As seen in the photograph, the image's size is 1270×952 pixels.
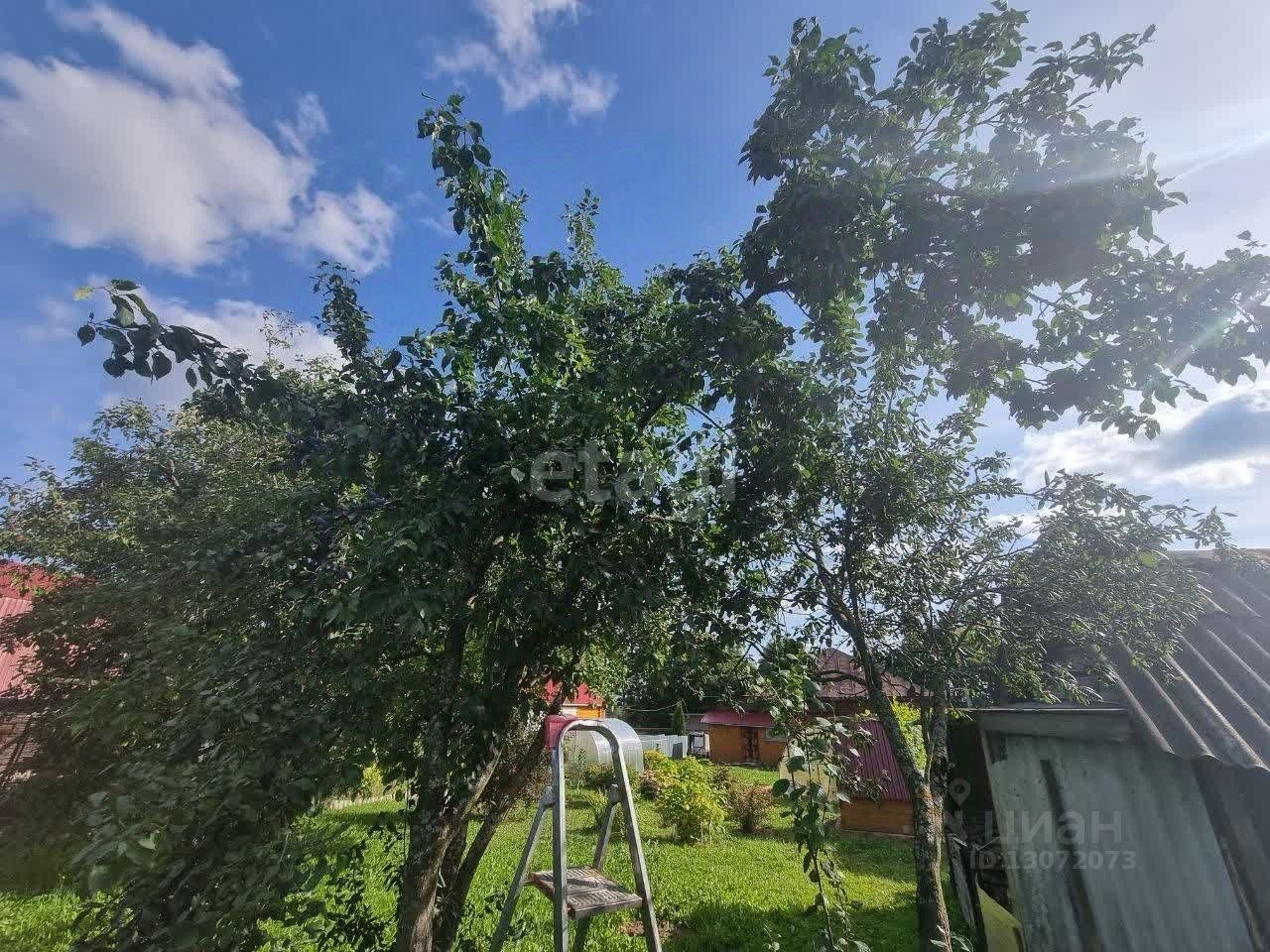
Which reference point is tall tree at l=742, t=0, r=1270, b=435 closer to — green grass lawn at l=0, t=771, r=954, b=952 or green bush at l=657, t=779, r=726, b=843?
green grass lawn at l=0, t=771, r=954, b=952

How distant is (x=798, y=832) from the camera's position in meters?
2.63

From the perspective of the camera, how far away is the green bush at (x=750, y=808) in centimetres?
1309

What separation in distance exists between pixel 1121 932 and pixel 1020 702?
9.39 ft

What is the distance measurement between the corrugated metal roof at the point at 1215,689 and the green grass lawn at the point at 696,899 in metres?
3.79

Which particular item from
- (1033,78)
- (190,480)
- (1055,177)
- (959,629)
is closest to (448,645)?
(1055,177)

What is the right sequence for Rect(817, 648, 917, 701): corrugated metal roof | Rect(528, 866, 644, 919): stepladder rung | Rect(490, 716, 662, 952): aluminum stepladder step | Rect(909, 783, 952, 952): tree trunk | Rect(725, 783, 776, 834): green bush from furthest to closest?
Rect(725, 783, 776, 834): green bush → Rect(817, 648, 917, 701): corrugated metal roof → Rect(909, 783, 952, 952): tree trunk → Rect(528, 866, 644, 919): stepladder rung → Rect(490, 716, 662, 952): aluminum stepladder step

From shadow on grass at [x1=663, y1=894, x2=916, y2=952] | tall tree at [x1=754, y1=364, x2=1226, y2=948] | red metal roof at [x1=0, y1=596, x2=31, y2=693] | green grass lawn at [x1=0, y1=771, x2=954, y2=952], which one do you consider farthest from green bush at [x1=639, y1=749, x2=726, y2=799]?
red metal roof at [x1=0, y1=596, x2=31, y2=693]

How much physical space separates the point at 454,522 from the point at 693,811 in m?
11.5

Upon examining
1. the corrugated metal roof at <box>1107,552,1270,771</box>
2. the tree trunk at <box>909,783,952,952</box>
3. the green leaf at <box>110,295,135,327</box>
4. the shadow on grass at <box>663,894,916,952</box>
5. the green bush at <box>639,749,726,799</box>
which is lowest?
the shadow on grass at <box>663,894,916,952</box>

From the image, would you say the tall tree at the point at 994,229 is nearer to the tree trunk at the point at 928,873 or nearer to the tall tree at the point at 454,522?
the tall tree at the point at 454,522

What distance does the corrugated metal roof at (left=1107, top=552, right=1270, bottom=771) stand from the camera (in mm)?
3603

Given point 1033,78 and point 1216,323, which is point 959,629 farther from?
point 1033,78

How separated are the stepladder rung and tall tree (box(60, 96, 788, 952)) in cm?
65

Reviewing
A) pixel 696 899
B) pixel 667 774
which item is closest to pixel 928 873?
pixel 696 899
